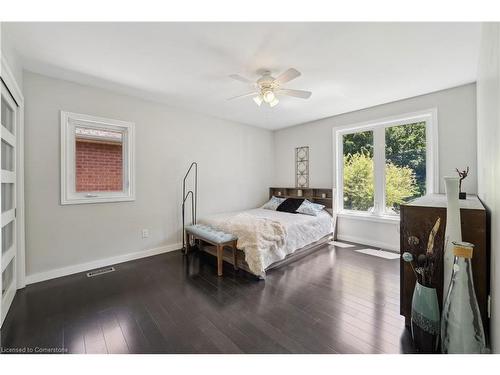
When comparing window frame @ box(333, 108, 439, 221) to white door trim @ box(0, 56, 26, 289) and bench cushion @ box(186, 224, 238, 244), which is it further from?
white door trim @ box(0, 56, 26, 289)

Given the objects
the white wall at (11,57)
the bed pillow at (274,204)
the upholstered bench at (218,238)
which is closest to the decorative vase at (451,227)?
the upholstered bench at (218,238)

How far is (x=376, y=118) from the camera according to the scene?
12.5 ft

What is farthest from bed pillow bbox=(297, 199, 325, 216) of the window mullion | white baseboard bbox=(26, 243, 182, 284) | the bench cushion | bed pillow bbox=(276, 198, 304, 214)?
white baseboard bbox=(26, 243, 182, 284)

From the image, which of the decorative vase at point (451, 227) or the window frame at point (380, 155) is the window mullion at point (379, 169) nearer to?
the window frame at point (380, 155)

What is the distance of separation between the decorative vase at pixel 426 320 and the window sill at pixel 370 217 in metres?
2.51

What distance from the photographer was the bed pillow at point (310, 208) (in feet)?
13.4

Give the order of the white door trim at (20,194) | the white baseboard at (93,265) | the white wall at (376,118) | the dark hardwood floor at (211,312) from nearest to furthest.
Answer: the dark hardwood floor at (211,312) < the white door trim at (20,194) < the white baseboard at (93,265) < the white wall at (376,118)

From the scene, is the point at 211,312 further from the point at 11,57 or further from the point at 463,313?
the point at 11,57

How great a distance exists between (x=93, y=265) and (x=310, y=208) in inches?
141

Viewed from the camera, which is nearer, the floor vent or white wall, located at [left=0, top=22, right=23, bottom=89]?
white wall, located at [left=0, top=22, right=23, bottom=89]

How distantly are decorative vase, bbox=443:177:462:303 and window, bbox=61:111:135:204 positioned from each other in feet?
12.0

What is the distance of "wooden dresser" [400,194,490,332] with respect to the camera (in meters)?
1.45

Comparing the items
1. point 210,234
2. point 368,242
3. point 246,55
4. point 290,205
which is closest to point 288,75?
point 246,55
